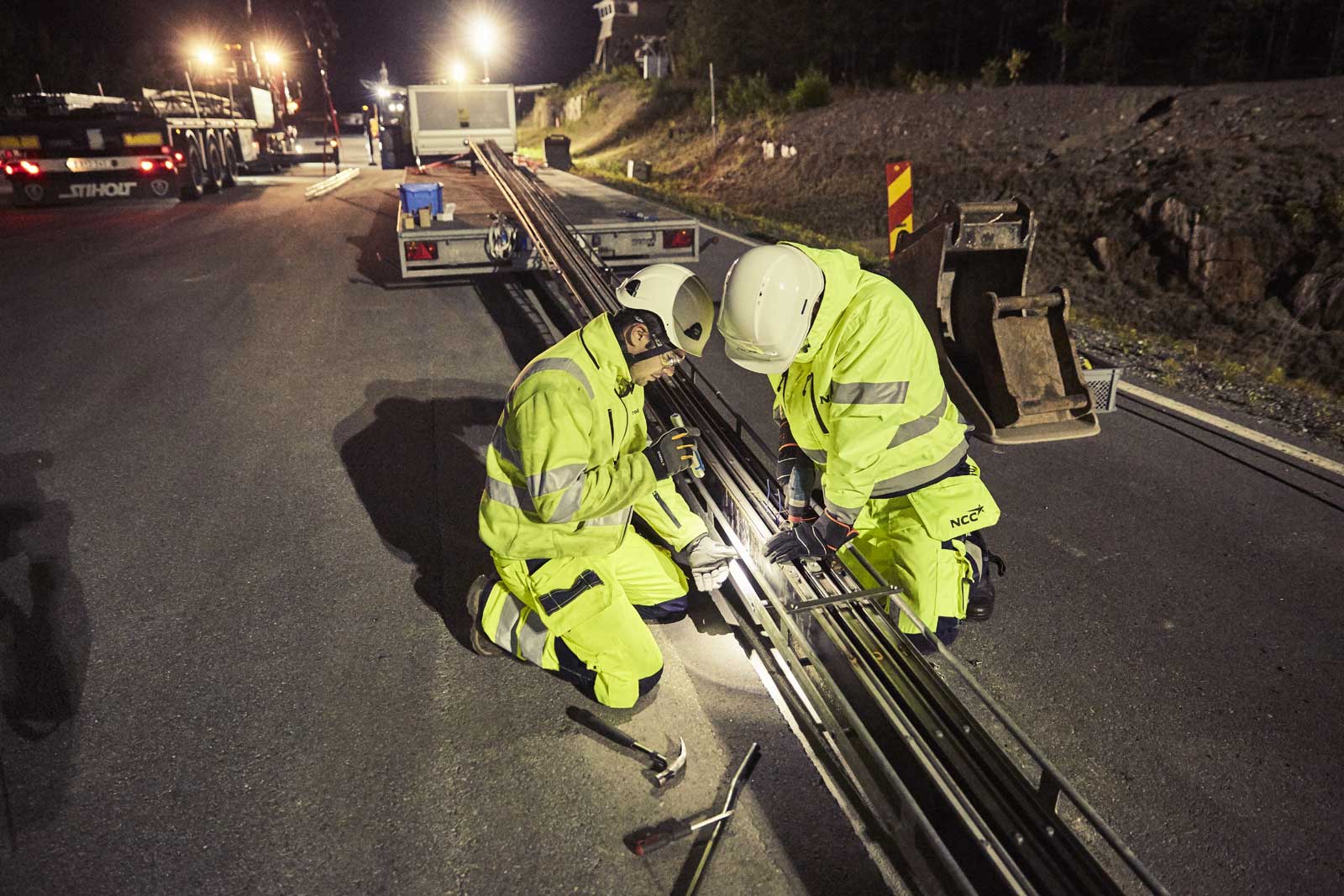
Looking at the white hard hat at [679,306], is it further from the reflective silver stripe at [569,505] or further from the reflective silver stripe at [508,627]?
the reflective silver stripe at [508,627]

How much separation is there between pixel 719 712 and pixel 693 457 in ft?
3.42

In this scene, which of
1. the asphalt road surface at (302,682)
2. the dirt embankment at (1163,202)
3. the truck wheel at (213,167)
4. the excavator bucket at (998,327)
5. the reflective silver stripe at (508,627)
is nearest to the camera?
the asphalt road surface at (302,682)

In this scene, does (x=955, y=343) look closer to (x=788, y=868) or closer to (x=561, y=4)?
(x=788, y=868)

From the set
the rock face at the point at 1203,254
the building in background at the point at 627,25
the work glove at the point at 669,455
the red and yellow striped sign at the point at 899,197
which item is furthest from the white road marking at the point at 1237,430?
the building in background at the point at 627,25

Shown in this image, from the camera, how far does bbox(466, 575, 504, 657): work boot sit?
3.31 meters

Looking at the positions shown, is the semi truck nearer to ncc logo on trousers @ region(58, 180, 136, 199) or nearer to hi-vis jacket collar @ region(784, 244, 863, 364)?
hi-vis jacket collar @ region(784, 244, 863, 364)

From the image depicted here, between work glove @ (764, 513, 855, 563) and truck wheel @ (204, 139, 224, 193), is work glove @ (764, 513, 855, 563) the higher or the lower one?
the lower one

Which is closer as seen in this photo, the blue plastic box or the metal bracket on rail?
the metal bracket on rail

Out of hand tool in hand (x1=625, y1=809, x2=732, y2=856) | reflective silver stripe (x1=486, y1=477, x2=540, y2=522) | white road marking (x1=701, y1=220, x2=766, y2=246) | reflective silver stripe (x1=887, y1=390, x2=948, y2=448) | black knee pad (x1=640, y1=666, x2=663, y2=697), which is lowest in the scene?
hand tool in hand (x1=625, y1=809, x2=732, y2=856)

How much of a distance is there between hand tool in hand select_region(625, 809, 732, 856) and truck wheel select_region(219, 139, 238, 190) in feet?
69.9

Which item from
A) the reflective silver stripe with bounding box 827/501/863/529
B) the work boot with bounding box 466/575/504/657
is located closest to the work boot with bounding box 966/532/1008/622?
the reflective silver stripe with bounding box 827/501/863/529

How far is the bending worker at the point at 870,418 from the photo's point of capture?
114 inches

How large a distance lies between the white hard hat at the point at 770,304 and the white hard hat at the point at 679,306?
13cm

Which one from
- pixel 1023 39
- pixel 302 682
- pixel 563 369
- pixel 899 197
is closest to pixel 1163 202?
pixel 899 197
